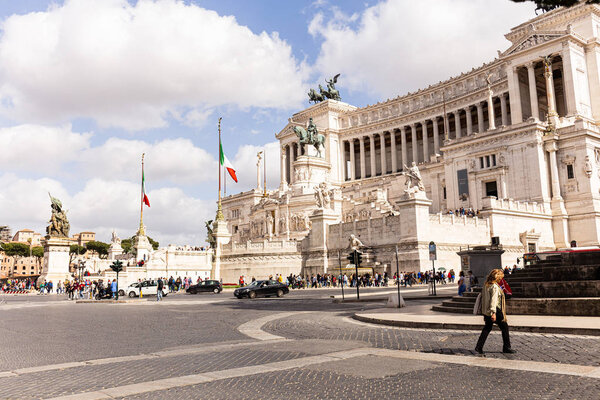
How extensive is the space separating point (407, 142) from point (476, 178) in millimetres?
40241

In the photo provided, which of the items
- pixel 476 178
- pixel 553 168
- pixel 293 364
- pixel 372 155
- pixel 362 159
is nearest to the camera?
pixel 293 364

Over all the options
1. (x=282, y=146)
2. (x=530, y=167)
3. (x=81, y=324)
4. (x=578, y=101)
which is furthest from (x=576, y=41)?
(x=81, y=324)

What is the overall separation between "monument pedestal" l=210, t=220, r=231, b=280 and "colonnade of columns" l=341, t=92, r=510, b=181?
38.3 metres

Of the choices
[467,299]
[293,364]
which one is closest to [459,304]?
[467,299]

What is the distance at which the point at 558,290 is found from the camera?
14562mm

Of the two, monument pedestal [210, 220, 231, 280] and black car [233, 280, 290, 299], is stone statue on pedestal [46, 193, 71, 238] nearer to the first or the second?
monument pedestal [210, 220, 231, 280]

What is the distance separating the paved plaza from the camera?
22.9 feet

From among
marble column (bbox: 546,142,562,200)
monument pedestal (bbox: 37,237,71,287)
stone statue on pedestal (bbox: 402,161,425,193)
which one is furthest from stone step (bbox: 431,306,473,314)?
monument pedestal (bbox: 37,237,71,287)

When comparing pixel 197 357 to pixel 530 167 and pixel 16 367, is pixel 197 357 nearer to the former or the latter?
pixel 16 367

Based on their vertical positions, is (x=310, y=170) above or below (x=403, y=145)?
below

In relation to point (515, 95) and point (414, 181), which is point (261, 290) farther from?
point (515, 95)

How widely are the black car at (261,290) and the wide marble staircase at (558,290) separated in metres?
15.4

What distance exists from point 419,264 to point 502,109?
149 feet

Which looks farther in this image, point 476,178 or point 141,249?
point 141,249
